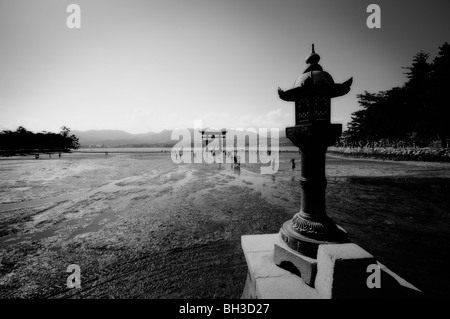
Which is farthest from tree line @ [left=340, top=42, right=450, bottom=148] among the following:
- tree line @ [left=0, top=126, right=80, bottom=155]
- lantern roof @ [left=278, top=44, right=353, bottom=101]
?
tree line @ [left=0, top=126, right=80, bottom=155]

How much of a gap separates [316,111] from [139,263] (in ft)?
17.8

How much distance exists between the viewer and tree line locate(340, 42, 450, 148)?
1035 inches

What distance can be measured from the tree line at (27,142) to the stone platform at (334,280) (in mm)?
100001

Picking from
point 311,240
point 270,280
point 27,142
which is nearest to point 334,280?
point 311,240

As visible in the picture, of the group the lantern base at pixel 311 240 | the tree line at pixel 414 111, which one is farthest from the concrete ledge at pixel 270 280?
the tree line at pixel 414 111

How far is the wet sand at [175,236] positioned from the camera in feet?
14.3

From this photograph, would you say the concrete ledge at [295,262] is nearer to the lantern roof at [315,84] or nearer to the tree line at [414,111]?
the lantern roof at [315,84]

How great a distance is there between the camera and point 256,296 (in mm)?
2727

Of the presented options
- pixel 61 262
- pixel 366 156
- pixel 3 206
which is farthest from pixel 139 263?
pixel 366 156

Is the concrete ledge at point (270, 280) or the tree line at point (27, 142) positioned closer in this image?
the concrete ledge at point (270, 280)

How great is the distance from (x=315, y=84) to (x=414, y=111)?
47.4 meters

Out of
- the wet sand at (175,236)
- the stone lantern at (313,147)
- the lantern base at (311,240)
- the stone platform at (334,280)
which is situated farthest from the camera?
the wet sand at (175,236)

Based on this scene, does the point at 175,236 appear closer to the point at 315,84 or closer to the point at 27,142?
the point at 315,84

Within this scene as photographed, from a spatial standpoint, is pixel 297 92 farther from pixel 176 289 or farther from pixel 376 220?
pixel 376 220
